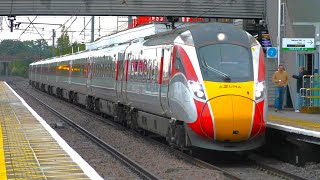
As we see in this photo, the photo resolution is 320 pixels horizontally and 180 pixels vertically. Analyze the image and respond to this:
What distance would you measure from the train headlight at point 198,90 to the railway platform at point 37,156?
8.34 ft

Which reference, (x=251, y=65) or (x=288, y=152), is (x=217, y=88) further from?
(x=288, y=152)

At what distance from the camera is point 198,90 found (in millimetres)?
11305

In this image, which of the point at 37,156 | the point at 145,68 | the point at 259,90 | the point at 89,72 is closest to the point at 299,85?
the point at 145,68

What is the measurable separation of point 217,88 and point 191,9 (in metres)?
15.4

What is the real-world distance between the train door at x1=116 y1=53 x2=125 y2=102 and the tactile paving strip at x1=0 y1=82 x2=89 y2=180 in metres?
2.72

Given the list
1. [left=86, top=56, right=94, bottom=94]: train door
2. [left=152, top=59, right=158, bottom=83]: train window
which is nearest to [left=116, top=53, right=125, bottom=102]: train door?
[left=152, top=59, right=158, bottom=83]: train window

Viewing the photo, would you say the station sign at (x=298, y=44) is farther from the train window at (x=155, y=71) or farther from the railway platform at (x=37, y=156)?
the railway platform at (x=37, y=156)

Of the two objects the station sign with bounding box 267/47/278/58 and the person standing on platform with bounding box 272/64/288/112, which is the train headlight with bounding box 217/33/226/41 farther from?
the station sign with bounding box 267/47/278/58

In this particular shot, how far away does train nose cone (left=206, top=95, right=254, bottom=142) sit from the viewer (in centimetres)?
1109

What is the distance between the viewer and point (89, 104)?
88.1 feet

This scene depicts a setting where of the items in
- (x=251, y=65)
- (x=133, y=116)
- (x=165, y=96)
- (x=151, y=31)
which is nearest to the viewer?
(x=251, y=65)

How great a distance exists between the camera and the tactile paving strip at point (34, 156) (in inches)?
376

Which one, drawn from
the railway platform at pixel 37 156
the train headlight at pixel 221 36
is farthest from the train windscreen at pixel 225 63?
the railway platform at pixel 37 156

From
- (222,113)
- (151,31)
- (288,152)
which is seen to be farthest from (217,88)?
(151,31)
